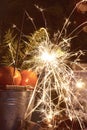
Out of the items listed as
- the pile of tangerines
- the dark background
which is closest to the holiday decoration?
the pile of tangerines

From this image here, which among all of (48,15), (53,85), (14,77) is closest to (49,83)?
(53,85)

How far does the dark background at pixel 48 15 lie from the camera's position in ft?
6.36

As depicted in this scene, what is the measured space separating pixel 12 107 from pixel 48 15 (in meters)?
0.90

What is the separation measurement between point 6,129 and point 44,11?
0.92 m

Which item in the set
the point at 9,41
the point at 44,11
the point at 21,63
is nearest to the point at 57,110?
the point at 21,63

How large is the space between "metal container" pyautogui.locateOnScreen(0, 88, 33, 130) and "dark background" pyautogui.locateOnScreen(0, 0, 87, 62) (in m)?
0.82

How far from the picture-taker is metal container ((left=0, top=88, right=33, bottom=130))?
1130mm

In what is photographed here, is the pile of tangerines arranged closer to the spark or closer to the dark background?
the spark

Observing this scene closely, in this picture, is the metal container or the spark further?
the spark

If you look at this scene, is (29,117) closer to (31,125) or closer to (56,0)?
(31,125)

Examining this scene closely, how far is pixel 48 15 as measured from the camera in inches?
76.4

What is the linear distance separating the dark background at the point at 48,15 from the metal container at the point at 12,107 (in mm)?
821

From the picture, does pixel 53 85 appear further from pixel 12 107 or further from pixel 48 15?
pixel 48 15

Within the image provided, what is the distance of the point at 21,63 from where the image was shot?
1556 millimetres
